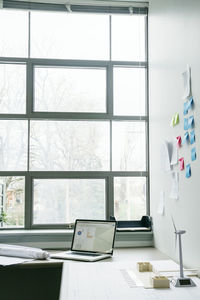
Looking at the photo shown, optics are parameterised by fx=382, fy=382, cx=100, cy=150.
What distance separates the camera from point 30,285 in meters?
3.09

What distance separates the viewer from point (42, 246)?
3.15 metres

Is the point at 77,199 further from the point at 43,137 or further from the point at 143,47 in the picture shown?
the point at 143,47

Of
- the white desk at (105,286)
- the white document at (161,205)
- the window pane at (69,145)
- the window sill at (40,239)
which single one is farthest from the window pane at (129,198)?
the white desk at (105,286)

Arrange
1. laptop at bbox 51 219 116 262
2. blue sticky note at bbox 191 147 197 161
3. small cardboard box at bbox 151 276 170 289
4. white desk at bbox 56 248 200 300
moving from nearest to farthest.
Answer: white desk at bbox 56 248 200 300 → small cardboard box at bbox 151 276 170 289 → blue sticky note at bbox 191 147 197 161 → laptop at bbox 51 219 116 262

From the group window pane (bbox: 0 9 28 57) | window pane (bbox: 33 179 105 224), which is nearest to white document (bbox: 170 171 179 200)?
window pane (bbox: 33 179 105 224)

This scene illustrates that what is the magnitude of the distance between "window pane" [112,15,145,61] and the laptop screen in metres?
1.57

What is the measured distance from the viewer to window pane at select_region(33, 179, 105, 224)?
3.40m

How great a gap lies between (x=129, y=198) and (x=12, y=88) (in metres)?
1.46

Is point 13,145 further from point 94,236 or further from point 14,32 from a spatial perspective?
point 94,236

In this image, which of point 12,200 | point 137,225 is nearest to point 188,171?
point 137,225

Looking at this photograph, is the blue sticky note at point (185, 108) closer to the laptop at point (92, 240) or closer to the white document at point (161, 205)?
the white document at point (161, 205)

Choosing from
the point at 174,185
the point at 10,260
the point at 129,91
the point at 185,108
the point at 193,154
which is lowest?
the point at 10,260

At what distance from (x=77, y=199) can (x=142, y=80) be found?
4.13ft

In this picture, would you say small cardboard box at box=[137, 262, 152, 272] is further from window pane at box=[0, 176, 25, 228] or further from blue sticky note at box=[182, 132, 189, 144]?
window pane at box=[0, 176, 25, 228]
